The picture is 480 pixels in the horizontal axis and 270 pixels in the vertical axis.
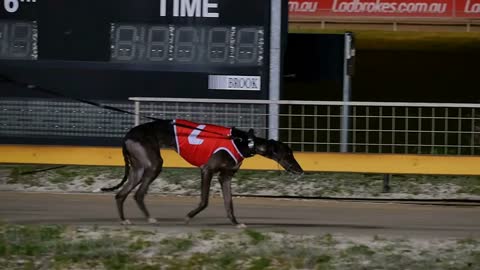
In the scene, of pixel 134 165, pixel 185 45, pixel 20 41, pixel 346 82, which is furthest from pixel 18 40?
pixel 134 165

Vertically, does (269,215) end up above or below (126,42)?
below

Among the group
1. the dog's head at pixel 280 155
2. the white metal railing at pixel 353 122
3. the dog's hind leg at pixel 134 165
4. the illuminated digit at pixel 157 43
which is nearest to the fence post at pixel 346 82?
the white metal railing at pixel 353 122

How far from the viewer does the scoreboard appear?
50.9 ft

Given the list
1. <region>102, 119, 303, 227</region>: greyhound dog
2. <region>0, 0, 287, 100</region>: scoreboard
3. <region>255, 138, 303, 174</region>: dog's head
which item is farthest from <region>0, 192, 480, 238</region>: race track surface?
<region>0, 0, 287, 100</region>: scoreboard

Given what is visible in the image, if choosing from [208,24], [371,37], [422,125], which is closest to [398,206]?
[422,125]

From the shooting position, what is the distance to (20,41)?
15.7 m

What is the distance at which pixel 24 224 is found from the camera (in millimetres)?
11750

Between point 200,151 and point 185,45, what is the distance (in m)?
4.19

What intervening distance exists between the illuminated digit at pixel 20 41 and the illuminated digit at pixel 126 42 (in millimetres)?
1125

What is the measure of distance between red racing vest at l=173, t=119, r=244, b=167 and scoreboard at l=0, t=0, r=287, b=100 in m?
3.93

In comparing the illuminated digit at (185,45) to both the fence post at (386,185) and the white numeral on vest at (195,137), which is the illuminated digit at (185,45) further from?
the white numeral on vest at (195,137)

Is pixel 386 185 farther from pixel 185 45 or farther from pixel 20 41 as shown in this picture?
pixel 20 41

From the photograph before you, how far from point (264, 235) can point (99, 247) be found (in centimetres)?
156

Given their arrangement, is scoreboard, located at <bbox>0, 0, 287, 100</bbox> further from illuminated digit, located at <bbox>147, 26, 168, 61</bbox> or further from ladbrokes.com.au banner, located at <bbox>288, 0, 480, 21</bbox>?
ladbrokes.com.au banner, located at <bbox>288, 0, 480, 21</bbox>
